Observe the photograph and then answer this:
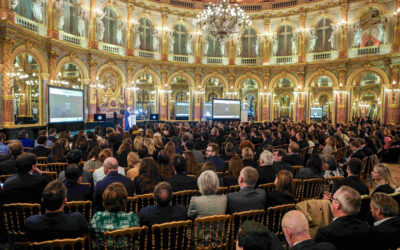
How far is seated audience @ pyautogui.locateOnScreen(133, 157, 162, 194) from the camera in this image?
4.12 m

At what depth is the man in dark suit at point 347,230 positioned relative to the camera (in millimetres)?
2553

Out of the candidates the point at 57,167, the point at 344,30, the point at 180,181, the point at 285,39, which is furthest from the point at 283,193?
the point at 285,39

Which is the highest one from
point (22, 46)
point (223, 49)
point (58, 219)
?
point (223, 49)

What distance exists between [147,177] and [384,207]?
10.4ft

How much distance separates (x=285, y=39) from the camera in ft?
78.6

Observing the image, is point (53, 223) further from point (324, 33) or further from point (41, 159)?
point (324, 33)

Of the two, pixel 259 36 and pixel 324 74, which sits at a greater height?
pixel 259 36

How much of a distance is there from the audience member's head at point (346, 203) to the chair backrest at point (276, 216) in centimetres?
68

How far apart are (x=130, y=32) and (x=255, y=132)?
1613 cm

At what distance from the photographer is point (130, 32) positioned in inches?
856

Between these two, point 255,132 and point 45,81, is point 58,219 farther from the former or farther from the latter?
point 45,81

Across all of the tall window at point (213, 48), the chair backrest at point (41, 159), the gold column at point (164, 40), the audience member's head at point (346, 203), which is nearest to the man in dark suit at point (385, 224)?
the audience member's head at point (346, 203)

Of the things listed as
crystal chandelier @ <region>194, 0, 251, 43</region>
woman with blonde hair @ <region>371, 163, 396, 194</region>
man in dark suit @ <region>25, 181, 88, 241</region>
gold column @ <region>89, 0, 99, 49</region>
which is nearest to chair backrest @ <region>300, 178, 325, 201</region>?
woman with blonde hair @ <region>371, 163, 396, 194</region>

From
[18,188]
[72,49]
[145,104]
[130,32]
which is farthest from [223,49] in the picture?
[18,188]
